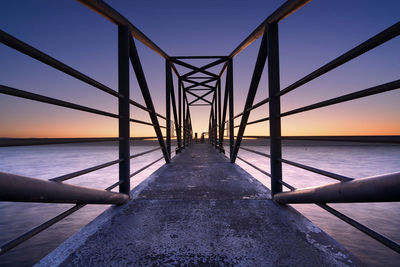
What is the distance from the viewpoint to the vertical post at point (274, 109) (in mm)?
1664

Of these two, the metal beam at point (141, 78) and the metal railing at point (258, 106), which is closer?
the metal railing at point (258, 106)

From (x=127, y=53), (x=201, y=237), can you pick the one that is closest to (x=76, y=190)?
(x=201, y=237)

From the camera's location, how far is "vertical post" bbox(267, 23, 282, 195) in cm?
166

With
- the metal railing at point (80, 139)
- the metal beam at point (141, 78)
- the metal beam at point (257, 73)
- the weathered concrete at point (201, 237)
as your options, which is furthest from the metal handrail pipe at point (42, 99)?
the metal beam at point (257, 73)

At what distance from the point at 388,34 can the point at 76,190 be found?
1609 mm

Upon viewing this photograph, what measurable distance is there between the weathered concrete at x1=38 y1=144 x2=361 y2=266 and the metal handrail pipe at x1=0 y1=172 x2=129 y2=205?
0.24 m

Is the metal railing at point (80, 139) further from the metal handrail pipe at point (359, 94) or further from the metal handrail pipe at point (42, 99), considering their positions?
the metal handrail pipe at point (359, 94)

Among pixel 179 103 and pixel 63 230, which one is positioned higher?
pixel 179 103

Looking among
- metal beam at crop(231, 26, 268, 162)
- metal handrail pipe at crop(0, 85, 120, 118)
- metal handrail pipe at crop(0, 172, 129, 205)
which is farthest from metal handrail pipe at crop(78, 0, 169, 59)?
metal beam at crop(231, 26, 268, 162)

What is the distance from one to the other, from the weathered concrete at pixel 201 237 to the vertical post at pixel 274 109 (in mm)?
245

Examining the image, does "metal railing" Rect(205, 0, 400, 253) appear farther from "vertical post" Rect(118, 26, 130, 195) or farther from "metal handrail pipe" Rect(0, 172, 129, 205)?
"vertical post" Rect(118, 26, 130, 195)

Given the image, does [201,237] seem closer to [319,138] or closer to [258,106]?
[319,138]

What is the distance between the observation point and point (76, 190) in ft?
3.19

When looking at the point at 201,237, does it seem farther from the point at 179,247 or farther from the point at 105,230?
the point at 105,230
